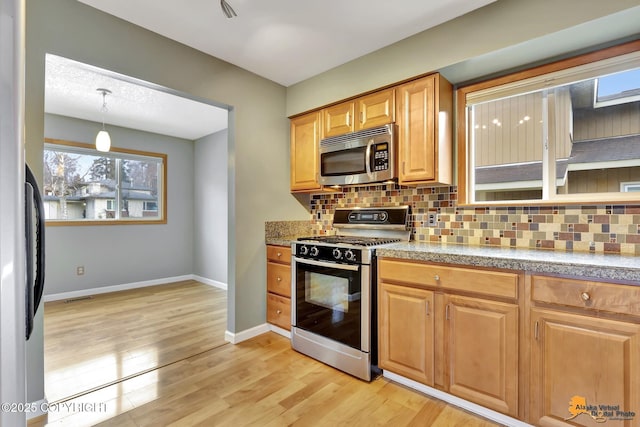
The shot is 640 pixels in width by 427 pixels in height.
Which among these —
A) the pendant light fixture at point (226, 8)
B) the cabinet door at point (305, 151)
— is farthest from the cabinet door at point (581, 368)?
the pendant light fixture at point (226, 8)

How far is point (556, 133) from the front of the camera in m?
2.13

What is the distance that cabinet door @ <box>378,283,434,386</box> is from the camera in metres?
1.93

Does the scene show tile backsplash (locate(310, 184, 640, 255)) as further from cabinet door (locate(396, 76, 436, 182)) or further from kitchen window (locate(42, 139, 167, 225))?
kitchen window (locate(42, 139, 167, 225))

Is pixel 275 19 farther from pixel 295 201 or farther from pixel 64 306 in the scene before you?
pixel 64 306

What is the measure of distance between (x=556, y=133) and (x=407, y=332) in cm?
173

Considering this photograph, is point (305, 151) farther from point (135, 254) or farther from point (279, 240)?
point (135, 254)

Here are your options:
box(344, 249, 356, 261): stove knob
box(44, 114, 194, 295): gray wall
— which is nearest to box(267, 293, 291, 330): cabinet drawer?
box(344, 249, 356, 261): stove knob

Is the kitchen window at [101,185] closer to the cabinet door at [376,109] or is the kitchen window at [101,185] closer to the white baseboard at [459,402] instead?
the cabinet door at [376,109]

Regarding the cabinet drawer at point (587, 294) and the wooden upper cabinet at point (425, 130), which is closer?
the cabinet drawer at point (587, 294)

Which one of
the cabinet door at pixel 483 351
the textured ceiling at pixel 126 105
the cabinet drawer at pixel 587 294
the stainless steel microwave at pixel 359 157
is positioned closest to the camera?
the cabinet drawer at pixel 587 294

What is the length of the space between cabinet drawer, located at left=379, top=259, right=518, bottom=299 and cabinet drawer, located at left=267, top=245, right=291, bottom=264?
103 centimetres

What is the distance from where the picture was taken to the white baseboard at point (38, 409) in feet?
5.73

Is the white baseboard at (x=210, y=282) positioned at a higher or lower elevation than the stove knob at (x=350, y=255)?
lower

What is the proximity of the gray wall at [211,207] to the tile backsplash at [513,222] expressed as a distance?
2546 millimetres
